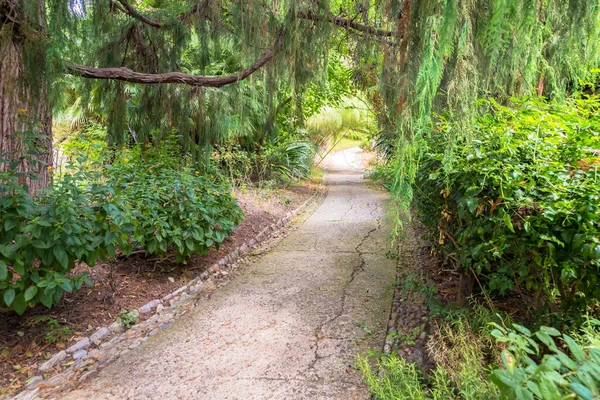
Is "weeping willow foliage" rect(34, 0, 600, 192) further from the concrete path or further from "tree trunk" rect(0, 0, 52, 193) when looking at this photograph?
the concrete path

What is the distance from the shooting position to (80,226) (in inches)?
97.5

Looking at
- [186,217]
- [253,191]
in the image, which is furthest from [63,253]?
[253,191]

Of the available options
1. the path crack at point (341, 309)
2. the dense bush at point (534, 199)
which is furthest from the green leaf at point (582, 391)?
the path crack at point (341, 309)

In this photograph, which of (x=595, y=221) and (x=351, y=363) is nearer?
(x=595, y=221)

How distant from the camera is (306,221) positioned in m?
6.80

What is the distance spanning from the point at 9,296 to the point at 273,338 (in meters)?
1.71

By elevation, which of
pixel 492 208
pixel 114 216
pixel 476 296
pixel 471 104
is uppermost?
pixel 471 104

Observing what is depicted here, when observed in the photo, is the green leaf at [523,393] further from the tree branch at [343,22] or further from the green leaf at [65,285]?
the tree branch at [343,22]

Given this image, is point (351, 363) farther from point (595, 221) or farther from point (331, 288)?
point (595, 221)

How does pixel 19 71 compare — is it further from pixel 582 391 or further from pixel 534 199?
pixel 582 391

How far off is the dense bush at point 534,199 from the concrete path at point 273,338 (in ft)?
3.62

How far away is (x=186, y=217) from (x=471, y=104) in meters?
2.78

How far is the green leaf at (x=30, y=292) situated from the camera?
2215 mm

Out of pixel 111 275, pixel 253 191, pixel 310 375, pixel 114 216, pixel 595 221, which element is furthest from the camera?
pixel 253 191
